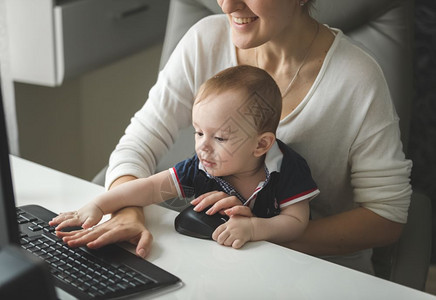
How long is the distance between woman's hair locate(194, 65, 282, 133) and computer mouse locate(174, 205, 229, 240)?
0.15 m

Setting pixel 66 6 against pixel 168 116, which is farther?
pixel 66 6

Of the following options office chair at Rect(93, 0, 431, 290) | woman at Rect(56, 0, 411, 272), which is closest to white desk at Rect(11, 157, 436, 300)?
woman at Rect(56, 0, 411, 272)

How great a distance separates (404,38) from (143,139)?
1.77ft

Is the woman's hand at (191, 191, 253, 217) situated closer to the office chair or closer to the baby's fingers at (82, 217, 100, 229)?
the baby's fingers at (82, 217, 100, 229)

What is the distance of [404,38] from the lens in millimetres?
1186

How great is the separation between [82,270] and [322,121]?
0.51 m

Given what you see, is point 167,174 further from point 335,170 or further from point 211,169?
point 335,170

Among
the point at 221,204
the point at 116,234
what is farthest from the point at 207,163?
Answer: the point at 116,234

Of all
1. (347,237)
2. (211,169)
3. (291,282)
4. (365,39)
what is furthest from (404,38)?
(291,282)

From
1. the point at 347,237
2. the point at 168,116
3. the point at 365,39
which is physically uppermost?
the point at 365,39

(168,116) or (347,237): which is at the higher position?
(168,116)

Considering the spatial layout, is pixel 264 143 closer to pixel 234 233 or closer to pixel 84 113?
pixel 234 233

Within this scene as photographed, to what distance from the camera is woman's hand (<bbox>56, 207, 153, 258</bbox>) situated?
0.78 metres

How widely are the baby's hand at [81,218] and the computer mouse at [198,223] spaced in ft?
0.37
